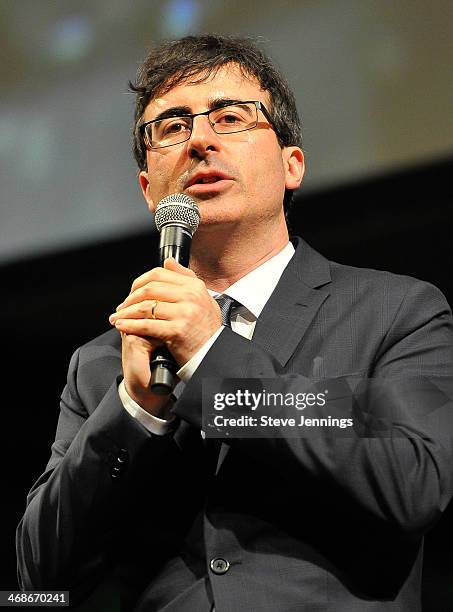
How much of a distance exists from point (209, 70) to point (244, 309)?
0.65m

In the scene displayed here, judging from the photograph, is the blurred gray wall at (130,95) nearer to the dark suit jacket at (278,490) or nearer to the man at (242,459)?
the man at (242,459)

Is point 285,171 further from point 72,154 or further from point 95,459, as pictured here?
point 72,154

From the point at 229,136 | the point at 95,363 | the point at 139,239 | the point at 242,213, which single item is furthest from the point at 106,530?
the point at 139,239

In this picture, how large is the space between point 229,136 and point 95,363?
61cm

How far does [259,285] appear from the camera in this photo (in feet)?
6.04

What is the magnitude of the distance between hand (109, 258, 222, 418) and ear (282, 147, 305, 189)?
2.78 ft

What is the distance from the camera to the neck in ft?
6.28

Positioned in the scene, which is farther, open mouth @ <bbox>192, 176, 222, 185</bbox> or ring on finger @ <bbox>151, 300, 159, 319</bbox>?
open mouth @ <bbox>192, 176, 222, 185</bbox>

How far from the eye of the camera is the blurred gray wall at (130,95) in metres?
2.79

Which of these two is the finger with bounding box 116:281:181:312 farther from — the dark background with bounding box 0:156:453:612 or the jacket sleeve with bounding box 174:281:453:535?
the dark background with bounding box 0:156:453:612

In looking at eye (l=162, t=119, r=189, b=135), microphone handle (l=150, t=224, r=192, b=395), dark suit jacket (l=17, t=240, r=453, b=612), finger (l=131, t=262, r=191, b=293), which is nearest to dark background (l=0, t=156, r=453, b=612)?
eye (l=162, t=119, r=189, b=135)

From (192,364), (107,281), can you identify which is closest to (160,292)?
(192,364)

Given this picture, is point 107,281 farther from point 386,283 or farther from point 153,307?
point 153,307

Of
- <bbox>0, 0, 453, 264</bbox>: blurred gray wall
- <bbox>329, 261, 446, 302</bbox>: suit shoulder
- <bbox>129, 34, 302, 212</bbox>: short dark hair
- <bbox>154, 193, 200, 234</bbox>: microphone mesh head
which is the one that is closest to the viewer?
<bbox>154, 193, 200, 234</bbox>: microphone mesh head
